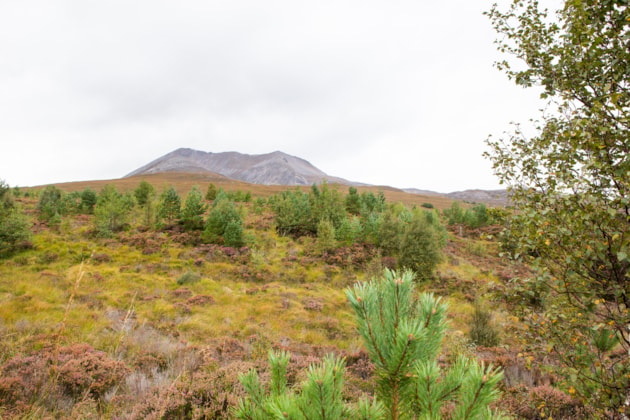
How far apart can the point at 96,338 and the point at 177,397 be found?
4.63m

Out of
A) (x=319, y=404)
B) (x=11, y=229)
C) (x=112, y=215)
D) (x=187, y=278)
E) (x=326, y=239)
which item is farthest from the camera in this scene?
(x=112, y=215)

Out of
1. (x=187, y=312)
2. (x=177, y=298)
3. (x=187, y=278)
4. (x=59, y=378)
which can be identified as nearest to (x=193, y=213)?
(x=187, y=278)

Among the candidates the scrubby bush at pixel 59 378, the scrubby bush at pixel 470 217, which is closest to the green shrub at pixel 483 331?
the scrubby bush at pixel 59 378

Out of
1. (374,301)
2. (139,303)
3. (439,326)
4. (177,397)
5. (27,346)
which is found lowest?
(139,303)

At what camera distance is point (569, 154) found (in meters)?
2.57

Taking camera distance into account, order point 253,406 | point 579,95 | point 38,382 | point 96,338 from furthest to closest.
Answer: point 96,338, point 38,382, point 579,95, point 253,406

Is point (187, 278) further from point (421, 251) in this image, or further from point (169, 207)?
point (421, 251)

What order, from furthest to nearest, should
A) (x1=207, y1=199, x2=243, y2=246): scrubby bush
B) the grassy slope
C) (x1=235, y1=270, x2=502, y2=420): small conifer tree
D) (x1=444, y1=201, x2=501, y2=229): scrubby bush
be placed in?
(x1=444, y1=201, x2=501, y2=229): scrubby bush, (x1=207, y1=199, x2=243, y2=246): scrubby bush, the grassy slope, (x1=235, y1=270, x2=502, y2=420): small conifer tree

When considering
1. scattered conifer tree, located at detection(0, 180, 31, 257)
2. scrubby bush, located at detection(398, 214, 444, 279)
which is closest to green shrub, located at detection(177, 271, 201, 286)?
scattered conifer tree, located at detection(0, 180, 31, 257)

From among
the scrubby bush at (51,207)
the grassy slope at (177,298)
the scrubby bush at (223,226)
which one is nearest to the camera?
the grassy slope at (177,298)

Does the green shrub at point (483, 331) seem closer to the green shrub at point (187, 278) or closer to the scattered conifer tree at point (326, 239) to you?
the scattered conifer tree at point (326, 239)

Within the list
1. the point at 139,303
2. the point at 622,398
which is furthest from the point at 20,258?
the point at 622,398

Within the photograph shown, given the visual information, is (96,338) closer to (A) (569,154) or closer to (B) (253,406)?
(B) (253,406)

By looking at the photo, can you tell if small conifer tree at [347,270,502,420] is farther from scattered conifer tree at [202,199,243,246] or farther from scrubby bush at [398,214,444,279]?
scattered conifer tree at [202,199,243,246]
